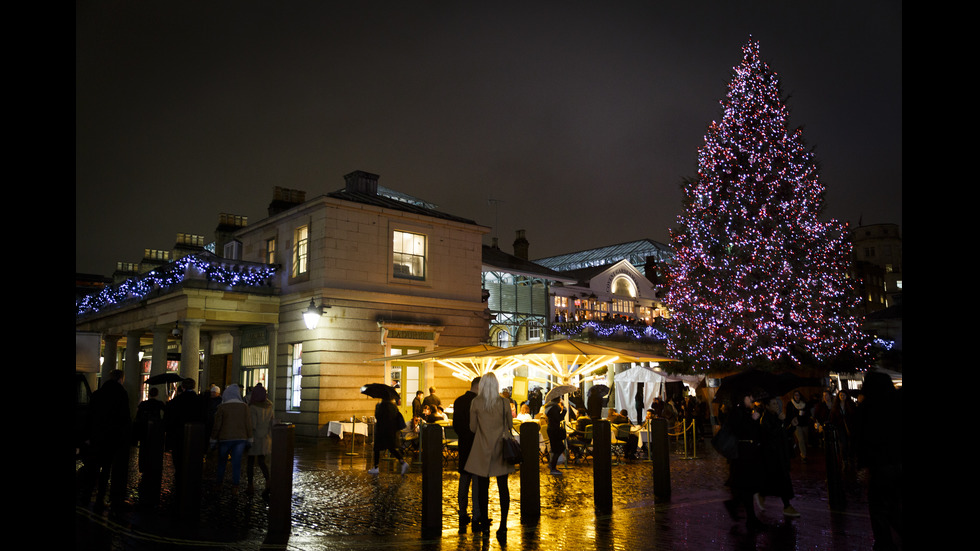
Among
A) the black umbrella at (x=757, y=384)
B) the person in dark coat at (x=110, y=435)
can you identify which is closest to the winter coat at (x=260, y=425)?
the person in dark coat at (x=110, y=435)

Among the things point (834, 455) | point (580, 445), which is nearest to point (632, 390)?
point (580, 445)

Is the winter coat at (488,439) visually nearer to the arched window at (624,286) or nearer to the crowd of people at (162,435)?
the crowd of people at (162,435)

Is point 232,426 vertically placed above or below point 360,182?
below

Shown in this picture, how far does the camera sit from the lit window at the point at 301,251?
880 inches

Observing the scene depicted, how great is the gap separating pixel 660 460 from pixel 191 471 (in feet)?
21.3

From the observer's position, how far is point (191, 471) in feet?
27.8

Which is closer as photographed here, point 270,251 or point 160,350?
point 160,350

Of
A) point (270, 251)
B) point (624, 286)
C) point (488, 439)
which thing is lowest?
point (488, 439)

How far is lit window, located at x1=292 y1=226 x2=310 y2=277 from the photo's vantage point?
22.4 meters

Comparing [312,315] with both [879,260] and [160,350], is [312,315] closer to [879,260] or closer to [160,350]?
[160,350]

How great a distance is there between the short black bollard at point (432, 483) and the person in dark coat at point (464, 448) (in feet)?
0.90

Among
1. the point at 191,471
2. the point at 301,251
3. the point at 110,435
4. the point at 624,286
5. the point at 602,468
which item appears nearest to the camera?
the point at 191,471

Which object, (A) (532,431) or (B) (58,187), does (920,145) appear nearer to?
(B) (58,187)

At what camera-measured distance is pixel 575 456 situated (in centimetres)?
1599
